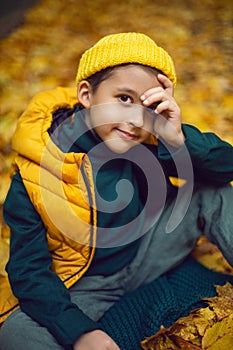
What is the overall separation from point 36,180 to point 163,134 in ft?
1.13

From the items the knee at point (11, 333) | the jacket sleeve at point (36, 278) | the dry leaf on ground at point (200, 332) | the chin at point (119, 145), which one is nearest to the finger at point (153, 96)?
the chin at point (119, 145)

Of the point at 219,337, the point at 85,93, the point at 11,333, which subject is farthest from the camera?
the point at 85,93

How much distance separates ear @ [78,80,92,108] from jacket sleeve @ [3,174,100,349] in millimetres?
261

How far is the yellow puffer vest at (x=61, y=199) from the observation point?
1.30m

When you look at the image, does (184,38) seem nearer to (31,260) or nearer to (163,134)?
(163,134)

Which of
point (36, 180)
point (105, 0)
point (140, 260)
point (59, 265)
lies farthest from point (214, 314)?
point (105, 0)

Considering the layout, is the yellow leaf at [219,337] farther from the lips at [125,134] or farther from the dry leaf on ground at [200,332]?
the lips at [125,134]

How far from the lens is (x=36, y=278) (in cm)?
125

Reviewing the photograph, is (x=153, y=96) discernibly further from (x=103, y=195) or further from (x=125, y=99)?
(x=103, y=195)

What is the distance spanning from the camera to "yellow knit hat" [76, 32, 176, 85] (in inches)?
49.7

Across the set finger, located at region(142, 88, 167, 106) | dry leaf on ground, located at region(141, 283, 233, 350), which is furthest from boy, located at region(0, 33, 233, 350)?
dry leaf on ground, located at region(141, 283, 233, 350)

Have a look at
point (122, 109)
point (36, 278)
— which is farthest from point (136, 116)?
point (36, 278)

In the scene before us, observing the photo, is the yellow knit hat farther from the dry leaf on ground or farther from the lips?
the dry leaf on ground

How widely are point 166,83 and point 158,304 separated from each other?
1.93ft
